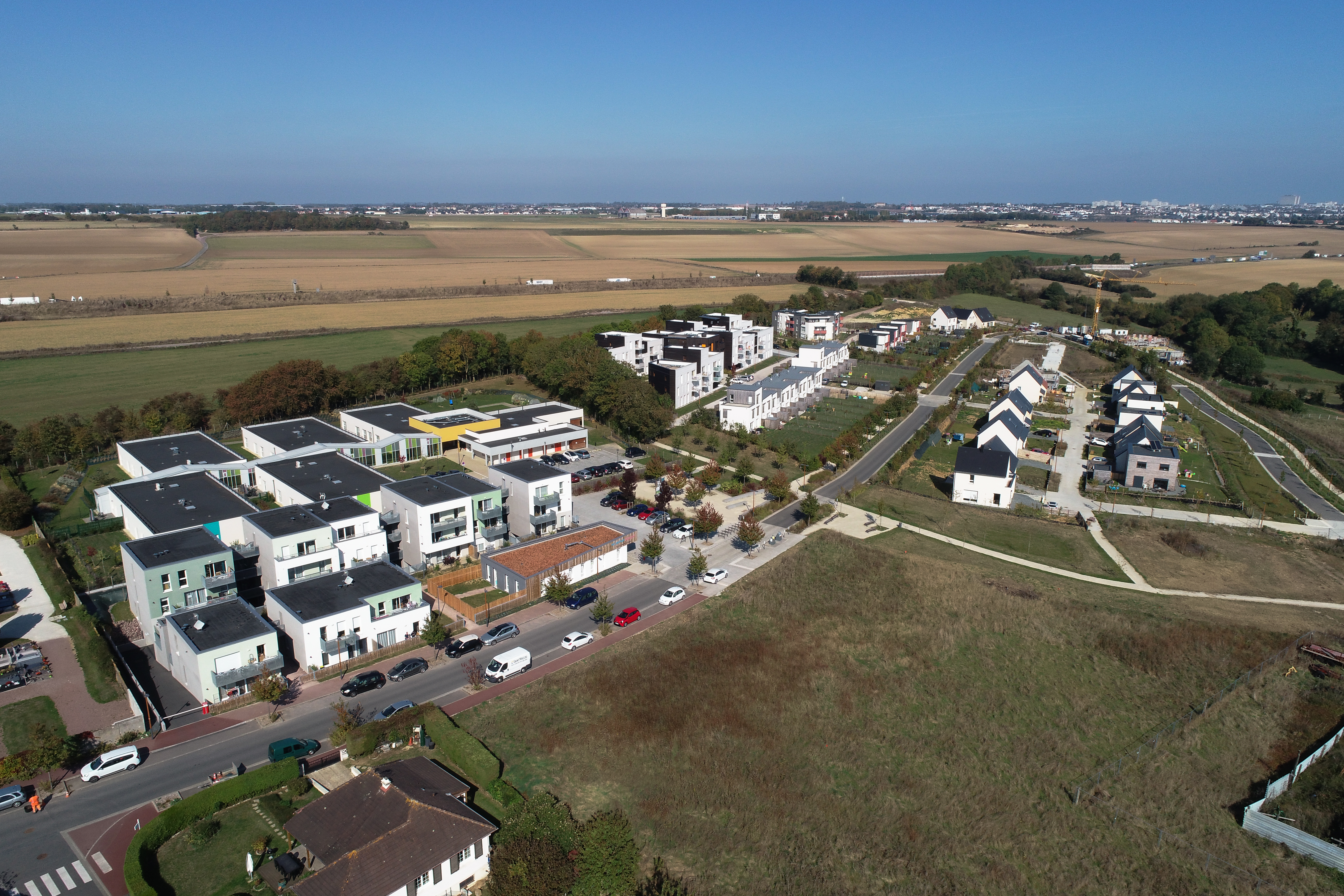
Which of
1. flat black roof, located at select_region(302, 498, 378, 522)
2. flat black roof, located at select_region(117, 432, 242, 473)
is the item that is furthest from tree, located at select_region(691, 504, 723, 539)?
flat black roof, located at select_region(117, 432, 242, 473)

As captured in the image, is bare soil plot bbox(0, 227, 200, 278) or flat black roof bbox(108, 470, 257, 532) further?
bare soil plot bbox(0, 227, 200, 278)

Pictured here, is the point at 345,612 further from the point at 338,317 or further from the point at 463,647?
the point at 338,317

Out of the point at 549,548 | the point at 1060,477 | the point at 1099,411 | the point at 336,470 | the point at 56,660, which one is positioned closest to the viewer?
the point at 56,660

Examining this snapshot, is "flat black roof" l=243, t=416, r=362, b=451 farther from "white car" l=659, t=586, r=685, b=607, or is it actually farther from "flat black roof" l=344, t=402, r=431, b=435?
"white car" l=659, t=586, r=685, b=607

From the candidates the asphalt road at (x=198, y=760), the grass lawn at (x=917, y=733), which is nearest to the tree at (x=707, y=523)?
the grass lawn at (x=917, y=733)

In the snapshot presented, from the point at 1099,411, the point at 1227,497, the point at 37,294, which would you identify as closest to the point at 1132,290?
the point at 1099,411

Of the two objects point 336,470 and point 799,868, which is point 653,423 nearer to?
point 336,470

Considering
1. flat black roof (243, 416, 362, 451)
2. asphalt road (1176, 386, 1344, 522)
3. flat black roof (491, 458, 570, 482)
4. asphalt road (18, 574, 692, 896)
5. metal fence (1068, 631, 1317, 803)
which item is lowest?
asphalt road (18, 574, 692, 896)
